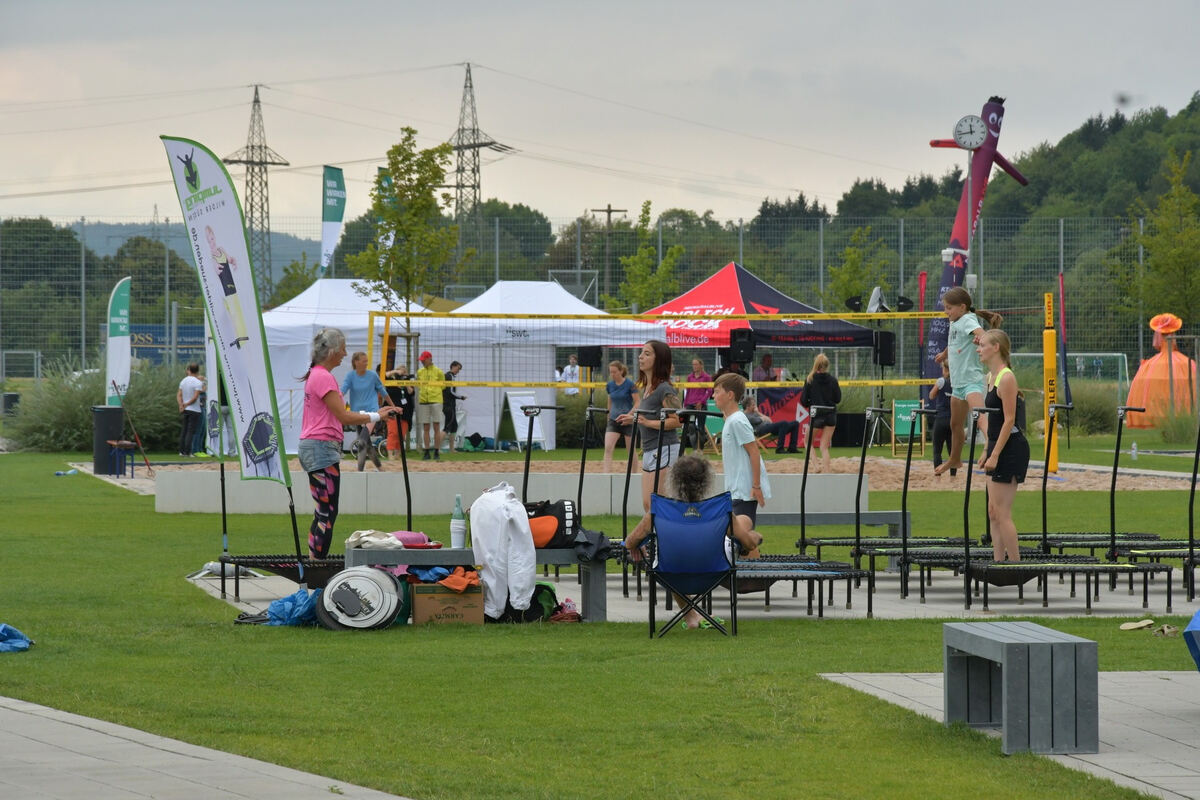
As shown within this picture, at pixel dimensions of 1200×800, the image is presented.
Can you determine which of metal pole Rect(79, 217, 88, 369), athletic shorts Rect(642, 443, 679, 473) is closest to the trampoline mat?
athletic shorts Rect(642, 443, 679, 473)

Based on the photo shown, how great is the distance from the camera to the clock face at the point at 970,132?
957 inches

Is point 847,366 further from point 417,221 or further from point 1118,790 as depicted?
point 1118,790

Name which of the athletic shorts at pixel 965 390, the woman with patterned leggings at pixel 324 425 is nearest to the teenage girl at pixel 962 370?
the athletic shorts at pixel 965 390

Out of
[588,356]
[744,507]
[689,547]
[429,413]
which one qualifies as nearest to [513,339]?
[588,356]

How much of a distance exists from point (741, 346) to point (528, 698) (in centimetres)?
1868

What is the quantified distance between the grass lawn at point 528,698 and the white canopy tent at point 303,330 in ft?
57.5

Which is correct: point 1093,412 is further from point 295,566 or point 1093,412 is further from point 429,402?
point 295,566

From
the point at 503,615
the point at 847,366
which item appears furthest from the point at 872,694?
the point at 847,366

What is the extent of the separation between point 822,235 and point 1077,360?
793 cm

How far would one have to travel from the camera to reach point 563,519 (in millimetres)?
10250

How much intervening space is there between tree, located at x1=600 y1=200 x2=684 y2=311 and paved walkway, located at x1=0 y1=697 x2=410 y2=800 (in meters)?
36.6

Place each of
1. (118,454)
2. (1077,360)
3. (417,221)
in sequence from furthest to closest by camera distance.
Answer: (1077,360), (417,221), (118,454)

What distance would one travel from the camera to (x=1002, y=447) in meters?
10.9

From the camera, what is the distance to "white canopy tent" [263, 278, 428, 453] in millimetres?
29109
